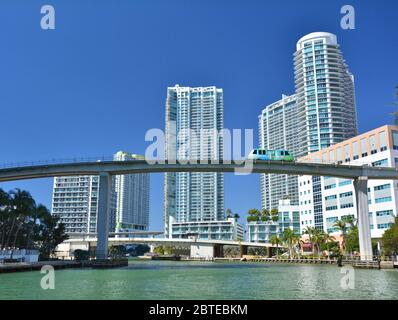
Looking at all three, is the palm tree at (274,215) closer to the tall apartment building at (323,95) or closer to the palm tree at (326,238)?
the tall apartment building at (323,95)

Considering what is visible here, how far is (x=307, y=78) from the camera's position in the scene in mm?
183250

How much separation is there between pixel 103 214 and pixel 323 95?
13306 cm

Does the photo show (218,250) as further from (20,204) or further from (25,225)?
(20,204)

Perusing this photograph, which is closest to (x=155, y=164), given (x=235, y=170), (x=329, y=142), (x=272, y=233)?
(x=235, y=170)

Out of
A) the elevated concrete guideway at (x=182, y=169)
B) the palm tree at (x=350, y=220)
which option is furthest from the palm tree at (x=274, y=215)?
the elevated concrete guideway at (x=182, y=169)

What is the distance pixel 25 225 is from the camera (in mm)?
94438

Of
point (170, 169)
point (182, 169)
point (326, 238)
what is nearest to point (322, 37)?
point (326, 238)

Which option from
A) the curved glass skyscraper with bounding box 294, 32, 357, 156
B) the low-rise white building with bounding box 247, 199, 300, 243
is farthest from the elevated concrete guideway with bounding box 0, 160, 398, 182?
the curved glass skyscraper with bounding box 294, 32, 357, 156

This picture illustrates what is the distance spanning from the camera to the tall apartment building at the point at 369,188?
92.3 metres

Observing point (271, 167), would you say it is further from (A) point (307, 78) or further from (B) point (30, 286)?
(A) point (307, 78)

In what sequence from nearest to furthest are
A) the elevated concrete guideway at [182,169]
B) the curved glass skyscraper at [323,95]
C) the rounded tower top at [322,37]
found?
the elevated concrete guideway at [182,169] < the curved glass skyscraper at [323,95] < the rounded tower top at [322,37]

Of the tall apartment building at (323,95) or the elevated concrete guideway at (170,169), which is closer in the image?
the elevated concrete guideway at (170,169)

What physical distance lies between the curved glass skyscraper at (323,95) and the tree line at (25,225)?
112069 mm
